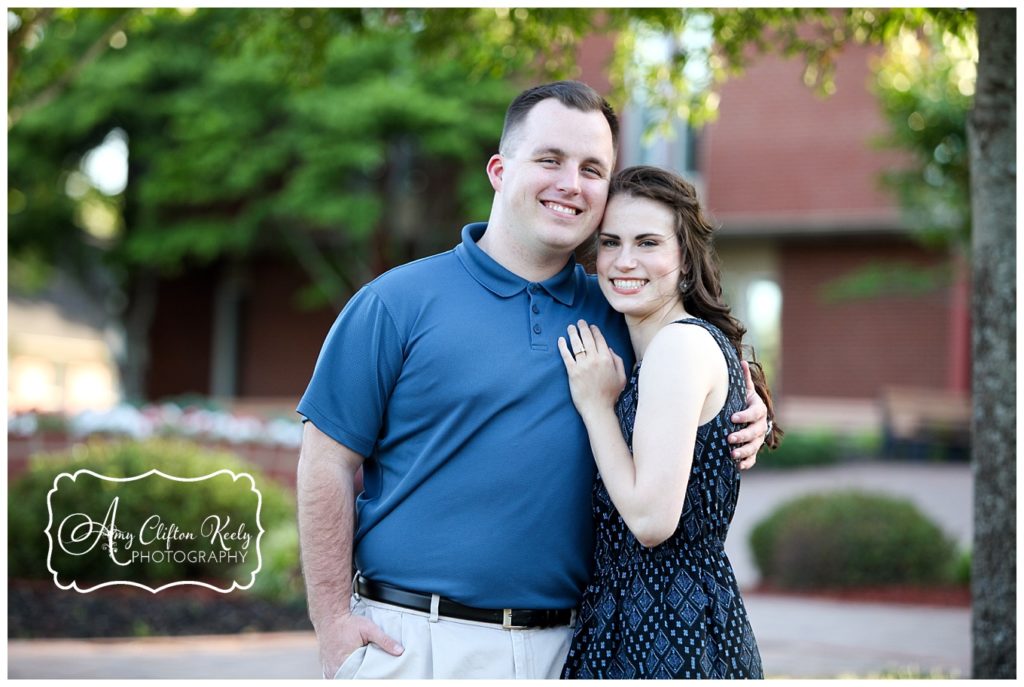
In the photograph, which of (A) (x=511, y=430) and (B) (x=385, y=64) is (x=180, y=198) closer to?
(B) (x=385, y=64)

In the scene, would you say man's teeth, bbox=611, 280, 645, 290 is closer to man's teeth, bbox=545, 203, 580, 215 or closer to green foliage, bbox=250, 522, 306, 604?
man's teeth, bbox=545, 203, 580, 215

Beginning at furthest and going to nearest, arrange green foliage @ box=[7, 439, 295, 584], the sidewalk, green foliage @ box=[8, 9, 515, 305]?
green foliage @ box=[8, 9, 515, 305] < green foliage @ box=[7, 439, 295, 584] < the sidewalk

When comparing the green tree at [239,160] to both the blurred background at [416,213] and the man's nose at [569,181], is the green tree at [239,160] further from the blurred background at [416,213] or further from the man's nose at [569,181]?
the man's nose at [569,181]

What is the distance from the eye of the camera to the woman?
2947 millimetres

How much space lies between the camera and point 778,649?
810 centimetres

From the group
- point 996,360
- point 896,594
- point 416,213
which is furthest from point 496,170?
point 416,213

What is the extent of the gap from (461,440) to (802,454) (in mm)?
16789

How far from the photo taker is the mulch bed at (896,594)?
34.2 feet

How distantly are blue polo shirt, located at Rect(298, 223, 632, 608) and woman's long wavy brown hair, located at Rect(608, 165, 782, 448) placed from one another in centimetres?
42

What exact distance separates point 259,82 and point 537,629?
729 inches

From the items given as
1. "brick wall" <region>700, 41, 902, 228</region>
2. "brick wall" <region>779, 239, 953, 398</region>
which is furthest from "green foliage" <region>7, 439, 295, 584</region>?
"brick wall" <region>779, 239, 953, 398</region>

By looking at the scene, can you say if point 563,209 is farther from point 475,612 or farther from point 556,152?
point 475,612

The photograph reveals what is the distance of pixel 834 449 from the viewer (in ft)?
63.7

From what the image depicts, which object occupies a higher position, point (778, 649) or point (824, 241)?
point (824, 241)
